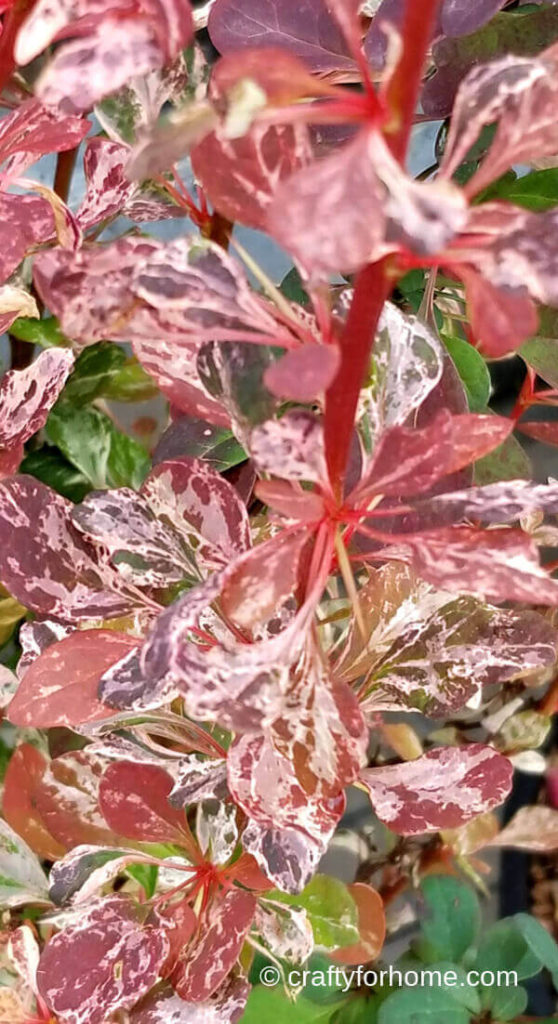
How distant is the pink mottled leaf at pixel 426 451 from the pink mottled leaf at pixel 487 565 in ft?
0.06

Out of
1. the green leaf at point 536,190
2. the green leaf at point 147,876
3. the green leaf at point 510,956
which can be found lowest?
the green leaf at point 510,956

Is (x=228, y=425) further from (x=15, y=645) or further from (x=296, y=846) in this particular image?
(x=15, y=645)

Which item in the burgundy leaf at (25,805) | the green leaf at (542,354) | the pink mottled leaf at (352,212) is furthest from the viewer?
the burgundy leaf at (25,805)

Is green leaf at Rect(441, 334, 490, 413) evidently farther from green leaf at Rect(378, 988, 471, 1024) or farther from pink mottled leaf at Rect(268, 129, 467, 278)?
green leaf at Rect(378, 988, 471, 1024)

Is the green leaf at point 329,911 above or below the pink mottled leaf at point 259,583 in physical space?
below

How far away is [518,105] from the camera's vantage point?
0.68 ft

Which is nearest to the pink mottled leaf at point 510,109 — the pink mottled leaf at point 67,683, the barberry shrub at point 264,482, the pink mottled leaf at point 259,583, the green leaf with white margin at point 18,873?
the barberry shrub at point 264,482

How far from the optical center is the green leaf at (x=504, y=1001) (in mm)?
583

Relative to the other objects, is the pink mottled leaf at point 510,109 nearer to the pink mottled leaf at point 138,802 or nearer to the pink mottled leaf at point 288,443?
the pink mottled leaf at point 288,443

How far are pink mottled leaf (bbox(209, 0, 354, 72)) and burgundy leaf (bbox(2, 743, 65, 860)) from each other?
1.26 feet

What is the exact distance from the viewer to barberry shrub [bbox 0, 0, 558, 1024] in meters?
0.19

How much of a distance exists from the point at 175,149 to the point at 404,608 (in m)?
0.23

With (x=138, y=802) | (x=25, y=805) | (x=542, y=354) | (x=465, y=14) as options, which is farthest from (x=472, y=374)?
(x=25, y=805)

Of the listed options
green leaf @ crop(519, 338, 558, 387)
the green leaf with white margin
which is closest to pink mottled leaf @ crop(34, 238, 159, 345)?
green leaf @ crop(519, 338, 558, 387)
